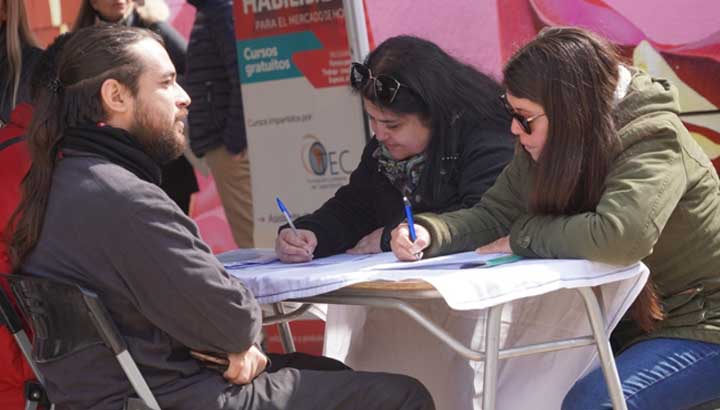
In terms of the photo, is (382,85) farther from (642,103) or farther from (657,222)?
(657,222)

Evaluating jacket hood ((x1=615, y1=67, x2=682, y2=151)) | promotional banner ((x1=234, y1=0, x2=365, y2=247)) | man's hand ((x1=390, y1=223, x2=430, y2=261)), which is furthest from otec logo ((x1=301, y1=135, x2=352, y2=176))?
jacket hood ((x1=615, y1=67, x2=682, y2=151))

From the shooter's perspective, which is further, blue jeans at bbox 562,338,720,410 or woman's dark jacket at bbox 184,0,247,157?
woman's dark jacket at bbox 184,0,247,157

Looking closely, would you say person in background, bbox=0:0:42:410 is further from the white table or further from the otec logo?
the otec logo

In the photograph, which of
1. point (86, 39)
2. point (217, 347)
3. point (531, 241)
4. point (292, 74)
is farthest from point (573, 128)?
point (292, 74)

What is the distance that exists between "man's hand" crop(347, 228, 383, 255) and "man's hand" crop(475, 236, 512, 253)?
50 cm

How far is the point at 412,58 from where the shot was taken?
332 centimetres

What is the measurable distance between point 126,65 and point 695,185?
51.9 inches

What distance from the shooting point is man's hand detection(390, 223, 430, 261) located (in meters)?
2.79

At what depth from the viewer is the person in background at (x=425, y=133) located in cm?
323

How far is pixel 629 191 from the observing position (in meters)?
2.47

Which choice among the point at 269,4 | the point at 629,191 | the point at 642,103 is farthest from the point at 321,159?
the point at 629,191

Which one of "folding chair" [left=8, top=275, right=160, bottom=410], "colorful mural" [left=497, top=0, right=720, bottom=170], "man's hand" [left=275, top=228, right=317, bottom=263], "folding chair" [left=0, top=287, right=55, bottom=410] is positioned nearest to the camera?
"folding chair" [left=8, top=275, right=160, bottom=410]

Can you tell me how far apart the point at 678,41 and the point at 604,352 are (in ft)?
5.05

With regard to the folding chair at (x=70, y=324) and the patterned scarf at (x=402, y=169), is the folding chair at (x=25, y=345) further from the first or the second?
the patterned scarf at (x=402, y=169)
